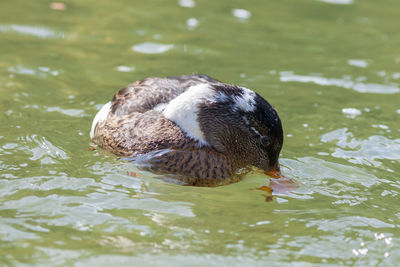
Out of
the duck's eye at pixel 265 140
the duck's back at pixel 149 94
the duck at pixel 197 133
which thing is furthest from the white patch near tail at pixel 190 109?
the duck's eye at pixel 265 140

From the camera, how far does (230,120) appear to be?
6.45 metres

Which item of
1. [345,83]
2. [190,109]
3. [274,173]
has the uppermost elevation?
[190,109]

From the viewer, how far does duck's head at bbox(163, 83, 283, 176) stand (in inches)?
250

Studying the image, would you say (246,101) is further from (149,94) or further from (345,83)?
(345,83)

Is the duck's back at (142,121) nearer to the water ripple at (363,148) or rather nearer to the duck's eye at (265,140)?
the duck's eye at (265,140)

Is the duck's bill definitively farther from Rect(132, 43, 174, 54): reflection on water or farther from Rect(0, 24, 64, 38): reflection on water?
Rect(0, 24, 64, 38): reflection on water

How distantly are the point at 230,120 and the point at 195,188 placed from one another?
0.88 m

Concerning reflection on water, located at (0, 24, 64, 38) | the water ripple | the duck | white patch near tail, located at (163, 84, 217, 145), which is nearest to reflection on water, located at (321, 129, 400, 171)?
the water ripple

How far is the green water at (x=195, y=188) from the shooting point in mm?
4938

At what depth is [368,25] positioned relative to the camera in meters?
12.4

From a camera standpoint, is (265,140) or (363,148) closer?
(265,140)

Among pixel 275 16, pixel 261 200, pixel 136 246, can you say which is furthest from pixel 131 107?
pixel 275 16

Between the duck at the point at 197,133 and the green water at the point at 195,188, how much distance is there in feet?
0.58

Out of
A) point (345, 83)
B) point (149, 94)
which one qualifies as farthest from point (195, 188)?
point (345, 83)
